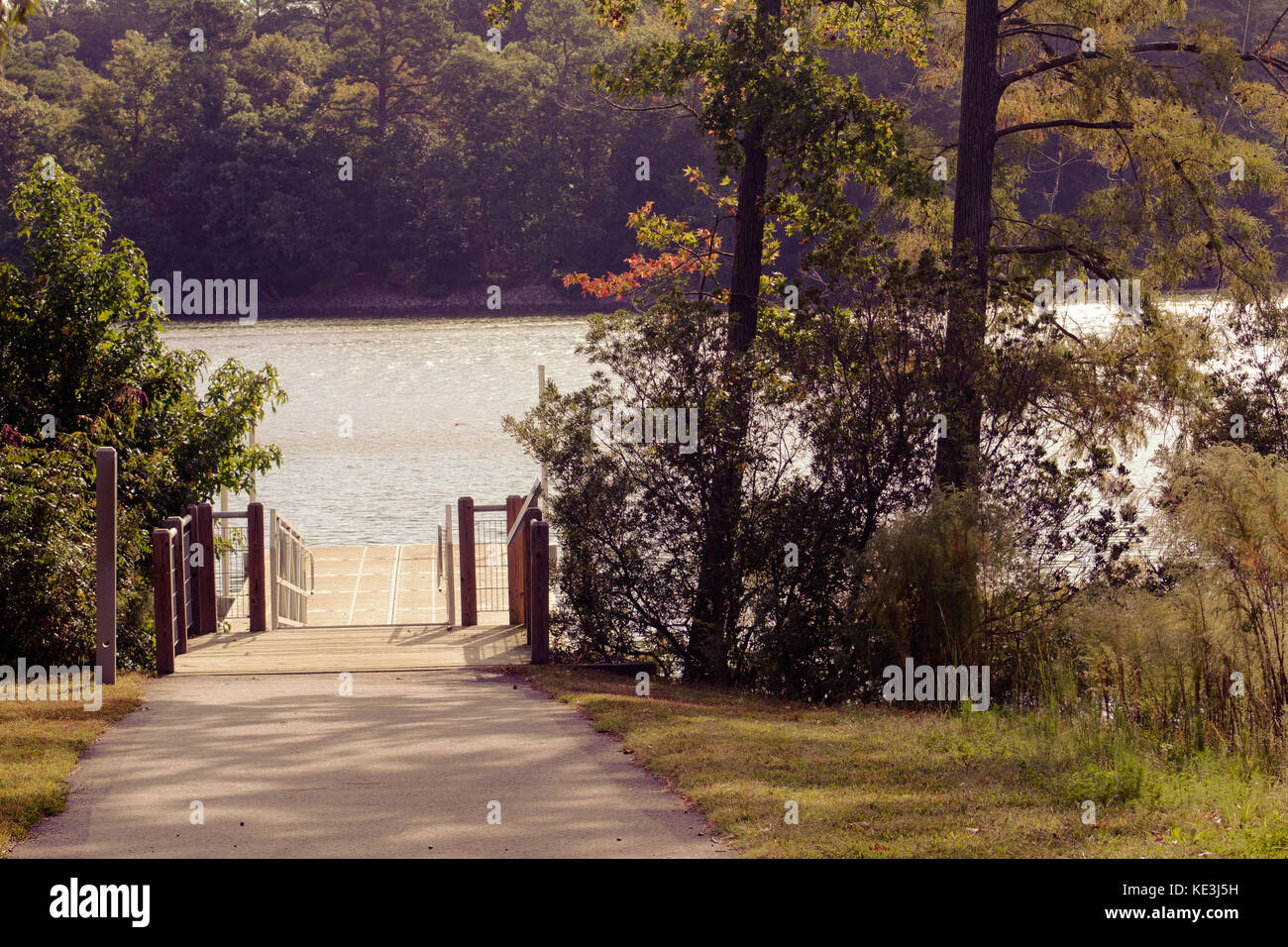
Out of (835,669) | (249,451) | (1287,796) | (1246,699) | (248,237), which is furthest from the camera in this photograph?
(248,237)

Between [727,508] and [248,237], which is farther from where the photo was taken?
[248,237]

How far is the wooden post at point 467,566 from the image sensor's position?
14.3 meters

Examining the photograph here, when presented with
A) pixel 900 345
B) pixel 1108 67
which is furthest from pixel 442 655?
pixel 1108 67

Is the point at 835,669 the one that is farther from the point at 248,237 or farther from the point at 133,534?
the point at 248,237

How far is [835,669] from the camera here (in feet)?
37.7

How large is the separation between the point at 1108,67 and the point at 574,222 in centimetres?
5973

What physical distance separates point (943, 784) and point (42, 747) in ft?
15.9

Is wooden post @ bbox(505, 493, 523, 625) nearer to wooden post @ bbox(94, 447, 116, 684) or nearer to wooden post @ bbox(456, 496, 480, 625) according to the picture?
wooden post @ bbox(456, 496, 480, 625)

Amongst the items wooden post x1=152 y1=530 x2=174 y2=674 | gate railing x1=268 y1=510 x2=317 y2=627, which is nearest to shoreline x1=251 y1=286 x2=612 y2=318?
gate railing x1=268 y1=510 x2=317 y2=627

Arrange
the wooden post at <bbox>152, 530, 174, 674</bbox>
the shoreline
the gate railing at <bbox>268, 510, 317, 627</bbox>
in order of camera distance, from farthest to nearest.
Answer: the shoreline → the gate railing at <bbox>268, 510, 317, 627</bbox> → the wooden post at <bbox>152, 530, 174, 674</bbox>

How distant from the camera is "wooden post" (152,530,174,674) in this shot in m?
10.8

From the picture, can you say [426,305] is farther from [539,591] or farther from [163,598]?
[539,591]

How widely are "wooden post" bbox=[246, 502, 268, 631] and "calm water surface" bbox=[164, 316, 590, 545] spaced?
1301 centimetres

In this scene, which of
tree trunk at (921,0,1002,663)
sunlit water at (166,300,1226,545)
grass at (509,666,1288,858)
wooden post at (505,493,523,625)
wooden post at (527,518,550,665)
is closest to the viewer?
grass at (509,666,1288,858)
